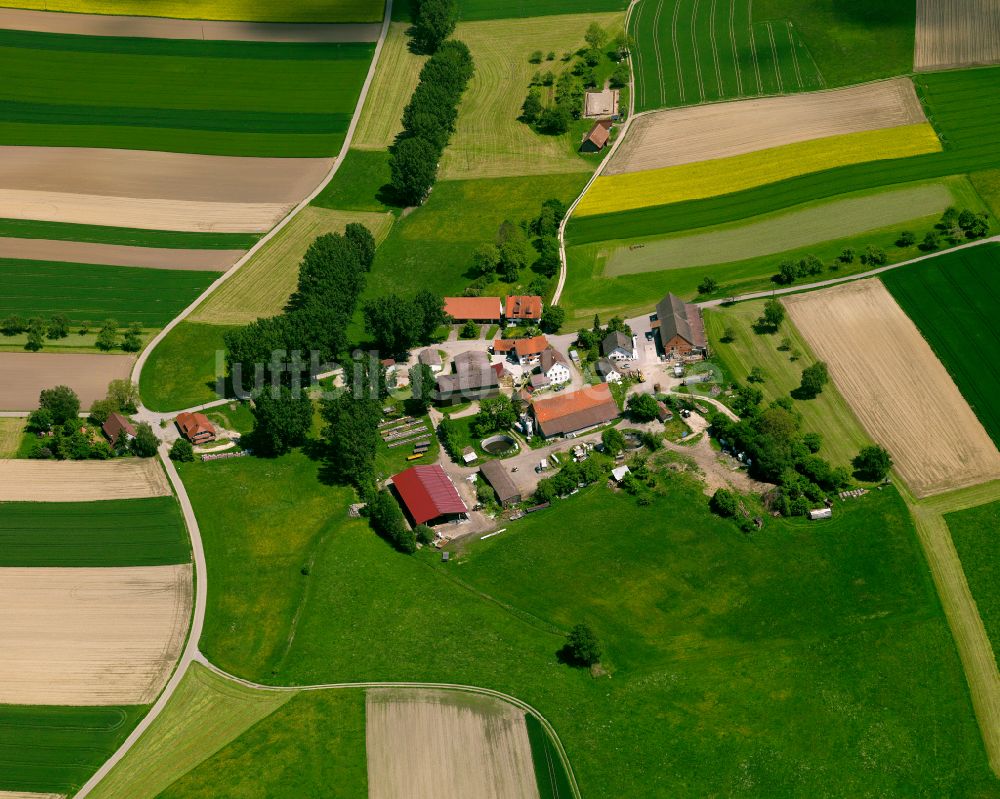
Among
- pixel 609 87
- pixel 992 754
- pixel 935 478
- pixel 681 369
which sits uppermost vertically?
pixel 609 87

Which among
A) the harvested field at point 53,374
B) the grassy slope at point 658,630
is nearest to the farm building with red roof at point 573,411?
the grassy slope at point 658,630

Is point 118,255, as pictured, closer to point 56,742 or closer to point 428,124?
point 428,124

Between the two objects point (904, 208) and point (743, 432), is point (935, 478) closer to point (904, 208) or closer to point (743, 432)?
point (743, 432)

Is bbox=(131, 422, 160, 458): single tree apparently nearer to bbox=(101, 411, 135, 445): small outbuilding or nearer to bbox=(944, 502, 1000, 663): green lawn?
bbox=(101, 411, 135, 445): small outbuilding

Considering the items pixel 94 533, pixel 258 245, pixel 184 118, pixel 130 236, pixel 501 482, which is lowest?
pixel 501 482

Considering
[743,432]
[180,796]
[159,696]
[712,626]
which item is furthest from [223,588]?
[743,432]

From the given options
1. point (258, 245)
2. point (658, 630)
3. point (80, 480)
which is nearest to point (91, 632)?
A: point (80, 480)

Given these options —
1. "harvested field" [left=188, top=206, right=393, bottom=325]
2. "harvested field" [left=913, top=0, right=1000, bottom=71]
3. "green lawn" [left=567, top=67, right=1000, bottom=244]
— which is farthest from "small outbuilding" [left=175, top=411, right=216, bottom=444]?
"harvested field" [left=913, top=0, right=1000, bottom=71]
